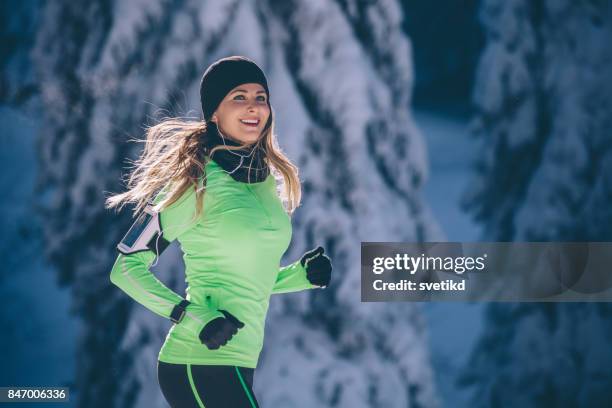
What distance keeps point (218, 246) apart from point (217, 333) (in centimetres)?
24

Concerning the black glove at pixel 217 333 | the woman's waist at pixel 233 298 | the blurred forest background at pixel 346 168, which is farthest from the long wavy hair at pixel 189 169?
the blurred forest background at pixel 346 168

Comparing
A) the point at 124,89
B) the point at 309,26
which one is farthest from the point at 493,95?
the point at 124,89

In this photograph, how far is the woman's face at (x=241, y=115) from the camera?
7.75 feet

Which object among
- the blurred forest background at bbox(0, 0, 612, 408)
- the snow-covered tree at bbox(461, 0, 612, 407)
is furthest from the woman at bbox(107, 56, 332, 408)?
the snow-covered tree at bbox(461, 0, 612, 407)

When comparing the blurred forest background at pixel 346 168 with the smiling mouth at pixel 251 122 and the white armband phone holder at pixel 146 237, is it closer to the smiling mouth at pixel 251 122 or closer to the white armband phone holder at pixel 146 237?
the smiling mouth at pixel 251 122

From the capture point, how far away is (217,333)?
80.7 inches

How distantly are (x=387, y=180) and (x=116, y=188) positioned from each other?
1.12 metres

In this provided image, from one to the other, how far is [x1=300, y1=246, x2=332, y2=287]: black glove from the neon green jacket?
166mm

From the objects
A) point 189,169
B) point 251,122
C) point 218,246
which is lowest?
point 218,246

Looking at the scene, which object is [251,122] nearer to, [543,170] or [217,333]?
[217,333]

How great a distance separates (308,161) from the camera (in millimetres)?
3553

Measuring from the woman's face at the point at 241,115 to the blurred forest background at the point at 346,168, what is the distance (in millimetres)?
1144

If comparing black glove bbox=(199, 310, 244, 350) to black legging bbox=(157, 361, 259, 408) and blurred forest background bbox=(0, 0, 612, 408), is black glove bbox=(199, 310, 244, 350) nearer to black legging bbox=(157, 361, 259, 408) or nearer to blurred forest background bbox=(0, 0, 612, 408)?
black legging bbox=(157, 361, 259, 408)

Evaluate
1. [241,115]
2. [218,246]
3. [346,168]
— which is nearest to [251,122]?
[241,115]
